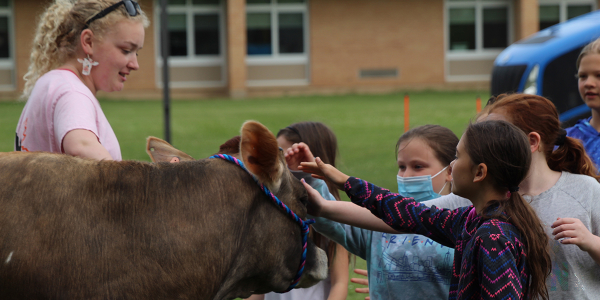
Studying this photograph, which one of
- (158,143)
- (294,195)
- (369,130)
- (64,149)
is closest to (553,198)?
(294,195)

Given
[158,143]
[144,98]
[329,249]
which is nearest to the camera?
[158,143]

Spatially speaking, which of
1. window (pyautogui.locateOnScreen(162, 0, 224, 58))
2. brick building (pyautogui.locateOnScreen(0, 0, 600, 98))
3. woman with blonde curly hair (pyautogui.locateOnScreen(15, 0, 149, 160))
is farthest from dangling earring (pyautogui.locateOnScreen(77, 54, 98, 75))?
window (pyautogui.locateOnScreen(162, 0, 224, 58))

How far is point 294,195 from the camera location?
2670 mm

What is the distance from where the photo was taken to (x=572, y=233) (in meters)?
2.53

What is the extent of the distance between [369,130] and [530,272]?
15590 mm

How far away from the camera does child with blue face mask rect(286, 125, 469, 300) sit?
325cm

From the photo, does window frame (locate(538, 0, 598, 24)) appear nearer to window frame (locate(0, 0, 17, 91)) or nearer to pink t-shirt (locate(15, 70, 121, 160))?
window frame (locate(0, 0, 17, 91))

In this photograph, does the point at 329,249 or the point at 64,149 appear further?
the point at 329,249

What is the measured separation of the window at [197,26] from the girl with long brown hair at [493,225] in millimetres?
34072

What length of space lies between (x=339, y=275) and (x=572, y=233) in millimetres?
1802

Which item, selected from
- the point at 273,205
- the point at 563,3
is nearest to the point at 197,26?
the point at 563,3

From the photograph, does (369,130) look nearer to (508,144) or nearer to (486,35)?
(508,144)

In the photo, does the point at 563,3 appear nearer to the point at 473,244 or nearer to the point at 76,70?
the point at 76,70

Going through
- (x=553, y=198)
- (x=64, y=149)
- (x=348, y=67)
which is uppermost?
(x=348, y=67)
